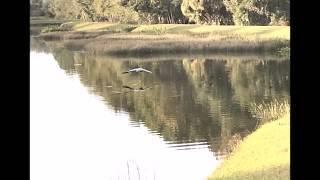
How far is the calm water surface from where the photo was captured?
11992 mm

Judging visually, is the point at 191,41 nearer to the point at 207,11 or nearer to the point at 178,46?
the point at 178,46

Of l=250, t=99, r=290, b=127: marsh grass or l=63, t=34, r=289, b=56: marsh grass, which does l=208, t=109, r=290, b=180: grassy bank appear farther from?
l=63, t=34, r=289, b=56: marsh grass

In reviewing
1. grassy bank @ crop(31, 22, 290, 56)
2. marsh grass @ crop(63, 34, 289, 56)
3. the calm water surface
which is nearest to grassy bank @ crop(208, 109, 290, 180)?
the calm water surface

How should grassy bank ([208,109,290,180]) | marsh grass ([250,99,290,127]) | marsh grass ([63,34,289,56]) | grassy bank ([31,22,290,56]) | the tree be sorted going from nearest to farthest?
1. grassy bank ([208,109,290,180])
2. marsh grass ([250,99,290,127])
3. marsh grass ([63,34,289,56])
4. grassy bank ([31,22,290,56])
5. the tree

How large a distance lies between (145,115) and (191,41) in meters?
23.5

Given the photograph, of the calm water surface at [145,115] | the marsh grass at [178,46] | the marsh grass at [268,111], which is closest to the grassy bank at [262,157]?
the calm water surface at [145,115]

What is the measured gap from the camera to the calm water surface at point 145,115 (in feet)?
39.3

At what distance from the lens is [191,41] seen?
4141 cm

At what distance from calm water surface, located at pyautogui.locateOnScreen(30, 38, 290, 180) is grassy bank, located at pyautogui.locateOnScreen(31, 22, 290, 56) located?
5.10 meters

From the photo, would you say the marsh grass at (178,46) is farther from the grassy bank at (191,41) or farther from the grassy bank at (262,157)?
the grassy bank at (262,157)

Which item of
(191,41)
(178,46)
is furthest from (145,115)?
(191,41)

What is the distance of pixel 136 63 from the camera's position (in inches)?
1337

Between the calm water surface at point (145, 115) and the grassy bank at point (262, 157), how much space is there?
51 cm

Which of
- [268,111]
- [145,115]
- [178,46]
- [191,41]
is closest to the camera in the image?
[268,111]
